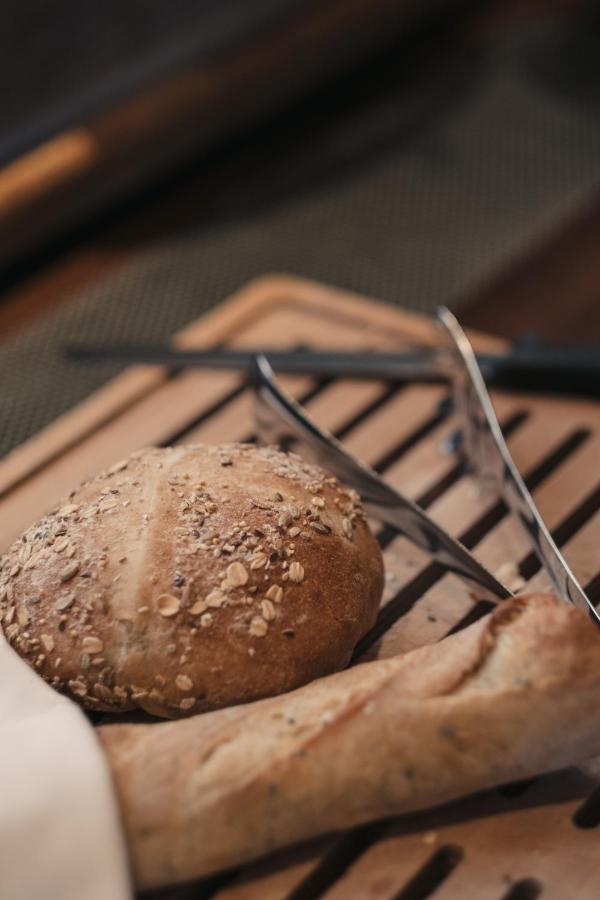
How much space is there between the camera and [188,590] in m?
1.24

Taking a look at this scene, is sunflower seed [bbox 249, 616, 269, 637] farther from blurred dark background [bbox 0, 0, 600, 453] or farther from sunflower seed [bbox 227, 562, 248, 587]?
blurred dark background [bbox 0, 0, 600, 453]

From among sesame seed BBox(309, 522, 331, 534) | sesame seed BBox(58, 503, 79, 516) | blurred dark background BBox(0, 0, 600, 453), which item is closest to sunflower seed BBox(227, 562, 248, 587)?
sesame seed BBox(309, 522, 331, 534)

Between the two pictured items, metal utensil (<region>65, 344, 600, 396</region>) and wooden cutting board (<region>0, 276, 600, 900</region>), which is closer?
wooden cutting board (<region>0, 276, 600, 900</region>)

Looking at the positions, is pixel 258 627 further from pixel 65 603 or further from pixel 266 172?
pixel 266 172

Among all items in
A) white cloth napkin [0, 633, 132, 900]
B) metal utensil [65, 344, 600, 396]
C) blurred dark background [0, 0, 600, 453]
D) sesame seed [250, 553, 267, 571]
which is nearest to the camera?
white cloth napkin [0, 633, 132, 900]

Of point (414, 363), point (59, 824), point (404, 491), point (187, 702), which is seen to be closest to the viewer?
point (59, 824)

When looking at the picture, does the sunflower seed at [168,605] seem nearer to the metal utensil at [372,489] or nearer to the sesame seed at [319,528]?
the sesame seed at [319,528]

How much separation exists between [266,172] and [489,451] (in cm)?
144

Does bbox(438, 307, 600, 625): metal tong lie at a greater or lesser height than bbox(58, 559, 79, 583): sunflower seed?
lesser

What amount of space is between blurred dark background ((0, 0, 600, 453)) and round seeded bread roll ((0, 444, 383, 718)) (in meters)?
0.70

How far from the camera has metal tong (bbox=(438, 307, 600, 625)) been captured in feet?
4.70

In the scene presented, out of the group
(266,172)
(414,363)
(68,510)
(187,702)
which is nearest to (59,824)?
(187,702)

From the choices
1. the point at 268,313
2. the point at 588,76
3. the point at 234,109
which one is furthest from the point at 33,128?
the point at 588,76

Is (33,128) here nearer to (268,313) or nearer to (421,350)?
(268,313)
